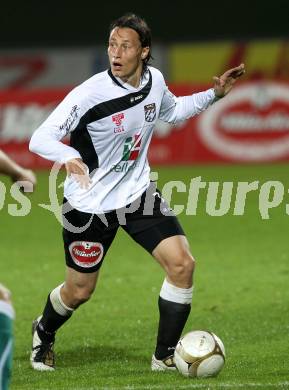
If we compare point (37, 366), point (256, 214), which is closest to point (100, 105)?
point (37, 366)

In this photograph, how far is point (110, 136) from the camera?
285 inches

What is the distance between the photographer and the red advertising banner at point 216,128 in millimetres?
21578

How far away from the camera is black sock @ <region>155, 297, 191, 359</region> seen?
720 cm

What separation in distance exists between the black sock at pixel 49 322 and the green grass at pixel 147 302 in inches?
9.5

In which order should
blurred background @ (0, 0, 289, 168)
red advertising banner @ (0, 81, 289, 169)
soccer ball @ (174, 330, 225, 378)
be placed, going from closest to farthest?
soccer ball @ (174, 330, 225, 378) → red advertising banner @ (0, 81, 289, 169) → blurred background @ (0, 0, 289, 168)

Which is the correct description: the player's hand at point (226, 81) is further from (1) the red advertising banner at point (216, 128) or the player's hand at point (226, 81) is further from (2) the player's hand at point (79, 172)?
(1) the red advertising banner at point (216, 128)

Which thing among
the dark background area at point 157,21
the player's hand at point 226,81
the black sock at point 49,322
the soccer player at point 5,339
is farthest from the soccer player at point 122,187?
the dark background area at point 157,21

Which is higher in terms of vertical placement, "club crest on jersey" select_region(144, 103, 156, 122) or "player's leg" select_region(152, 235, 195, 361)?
"club crest on jersey" select_region(144, 103, 156, 122)

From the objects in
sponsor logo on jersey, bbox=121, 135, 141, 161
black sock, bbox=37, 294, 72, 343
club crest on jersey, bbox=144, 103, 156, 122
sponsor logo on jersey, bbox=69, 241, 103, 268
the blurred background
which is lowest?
the blurred background

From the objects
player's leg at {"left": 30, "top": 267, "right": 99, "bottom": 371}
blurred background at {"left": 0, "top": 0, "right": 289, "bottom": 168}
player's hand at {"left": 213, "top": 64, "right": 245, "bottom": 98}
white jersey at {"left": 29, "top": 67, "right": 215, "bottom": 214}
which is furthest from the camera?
blurred background at {"left": 0, "top": 0, "right": 289, "bottom": 168}

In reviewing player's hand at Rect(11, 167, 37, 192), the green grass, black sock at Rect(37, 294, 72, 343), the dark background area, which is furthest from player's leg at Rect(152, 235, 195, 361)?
the dark background area

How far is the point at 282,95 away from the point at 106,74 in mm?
15031

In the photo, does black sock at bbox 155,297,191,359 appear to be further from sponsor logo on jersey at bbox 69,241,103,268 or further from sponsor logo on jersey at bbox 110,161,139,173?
sponsor logo on jersey at bbox 110,161,139,173

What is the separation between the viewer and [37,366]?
7523 mm
